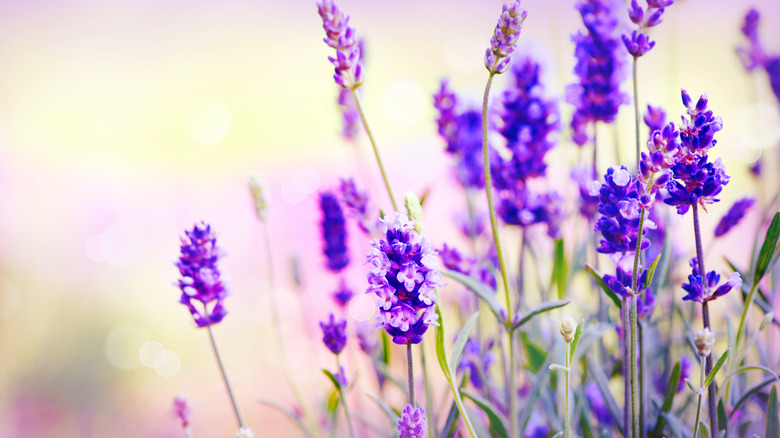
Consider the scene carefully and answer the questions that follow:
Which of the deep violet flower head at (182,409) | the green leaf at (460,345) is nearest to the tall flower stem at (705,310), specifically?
the green leaf at (460,345)

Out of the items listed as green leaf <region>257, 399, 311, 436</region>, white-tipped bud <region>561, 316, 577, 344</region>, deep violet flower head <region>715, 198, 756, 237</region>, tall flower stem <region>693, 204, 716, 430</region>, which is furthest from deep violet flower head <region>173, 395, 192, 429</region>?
deep violet flower head <region>715, 198, 756, 237</region>

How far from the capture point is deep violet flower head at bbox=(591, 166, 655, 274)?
1.54 feet

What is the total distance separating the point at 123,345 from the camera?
1.52m

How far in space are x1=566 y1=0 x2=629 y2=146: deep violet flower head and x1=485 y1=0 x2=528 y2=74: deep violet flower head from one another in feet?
0.99

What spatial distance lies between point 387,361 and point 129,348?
1.08 metres

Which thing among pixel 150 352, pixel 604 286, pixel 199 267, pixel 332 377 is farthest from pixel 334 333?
pixel 150 352

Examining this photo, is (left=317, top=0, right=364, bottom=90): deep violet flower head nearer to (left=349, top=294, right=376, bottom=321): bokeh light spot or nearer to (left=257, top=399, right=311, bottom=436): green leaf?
(left=257, top=399, right=311, bottom=436): green leaf

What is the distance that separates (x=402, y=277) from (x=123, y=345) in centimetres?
137

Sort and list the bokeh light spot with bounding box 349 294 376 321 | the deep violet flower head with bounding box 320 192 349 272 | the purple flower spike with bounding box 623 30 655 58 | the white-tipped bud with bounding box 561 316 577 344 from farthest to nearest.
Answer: the bokeh light spot with bounding box 349 294 376 321, the deep violet flower head with bounding box 320 192 349 272, the purple flower spike with bounding box 623 30 655 58, the white-tipped bud with bounding box 561 316 577 344

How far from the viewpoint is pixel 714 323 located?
1134 mm

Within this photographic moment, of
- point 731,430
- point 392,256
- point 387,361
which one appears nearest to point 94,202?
point 387,361

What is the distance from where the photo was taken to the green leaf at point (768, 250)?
0.49 meters

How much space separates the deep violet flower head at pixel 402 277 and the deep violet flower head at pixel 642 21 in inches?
11.7

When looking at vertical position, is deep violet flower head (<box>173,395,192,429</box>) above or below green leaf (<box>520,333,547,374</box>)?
above
